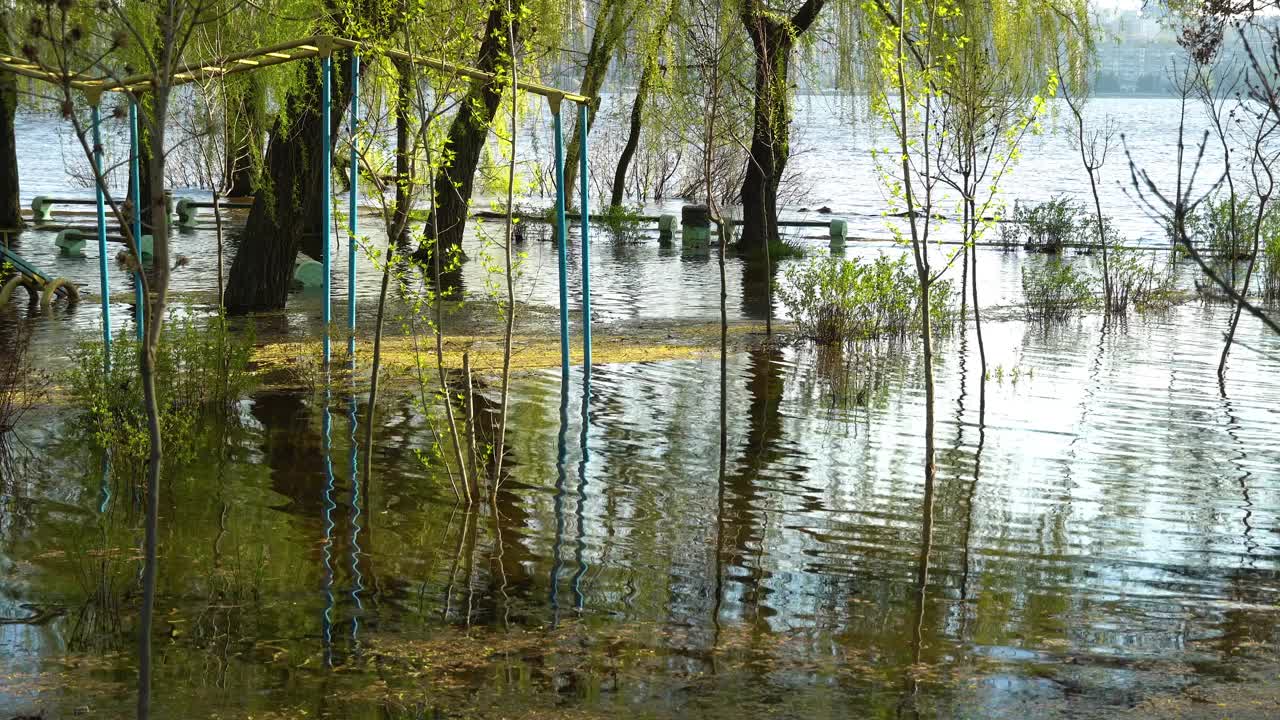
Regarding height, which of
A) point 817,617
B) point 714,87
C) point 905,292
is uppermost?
point 714,87

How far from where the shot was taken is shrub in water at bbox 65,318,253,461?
22.4 feet

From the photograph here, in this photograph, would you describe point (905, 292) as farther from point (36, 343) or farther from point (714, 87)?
point (36, 343)

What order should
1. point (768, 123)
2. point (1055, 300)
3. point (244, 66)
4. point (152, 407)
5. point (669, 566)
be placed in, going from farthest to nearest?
point (768, 123), point (1055, 300), point (244, 66), point (669, 566), point (152, 407)

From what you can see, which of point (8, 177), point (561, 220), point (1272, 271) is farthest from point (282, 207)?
point (8, 177)

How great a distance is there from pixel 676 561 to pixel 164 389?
338 cm

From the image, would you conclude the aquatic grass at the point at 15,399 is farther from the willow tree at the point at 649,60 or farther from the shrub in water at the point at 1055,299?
the shrub in water at the point at 1055,299

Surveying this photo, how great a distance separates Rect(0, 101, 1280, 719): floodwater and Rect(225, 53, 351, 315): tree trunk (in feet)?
14.3

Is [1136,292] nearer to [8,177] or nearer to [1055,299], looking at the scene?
[1055,299]

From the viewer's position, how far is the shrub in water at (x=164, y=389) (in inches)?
269

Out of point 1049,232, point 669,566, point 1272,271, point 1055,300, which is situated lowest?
point 669,566

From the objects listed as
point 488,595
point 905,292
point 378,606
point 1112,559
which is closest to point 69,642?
point 378,606

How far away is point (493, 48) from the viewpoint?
14.6 m

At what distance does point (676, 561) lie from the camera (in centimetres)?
562

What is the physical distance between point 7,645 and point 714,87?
4.95 m
